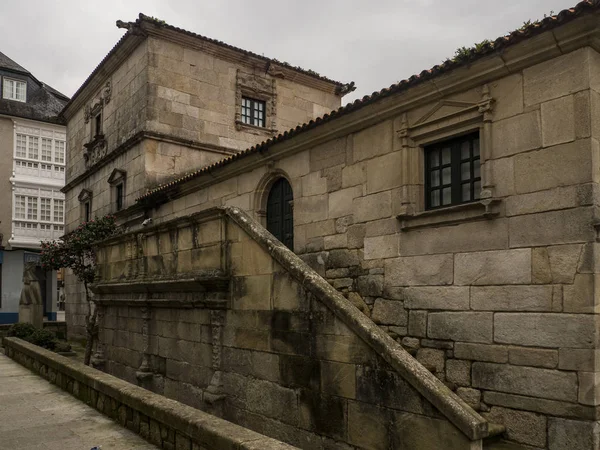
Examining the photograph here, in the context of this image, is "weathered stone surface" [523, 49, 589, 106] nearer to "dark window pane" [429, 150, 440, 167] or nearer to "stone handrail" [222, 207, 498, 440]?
"dark window pane" [429, 150, 440, 167]

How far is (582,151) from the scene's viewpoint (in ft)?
20.3

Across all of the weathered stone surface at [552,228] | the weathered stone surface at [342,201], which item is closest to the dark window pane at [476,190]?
the weathered stone surface at [552,228]

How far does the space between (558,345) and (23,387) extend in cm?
826

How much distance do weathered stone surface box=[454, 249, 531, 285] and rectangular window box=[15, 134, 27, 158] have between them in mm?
28333

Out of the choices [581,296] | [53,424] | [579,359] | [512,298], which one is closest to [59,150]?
[53,424]

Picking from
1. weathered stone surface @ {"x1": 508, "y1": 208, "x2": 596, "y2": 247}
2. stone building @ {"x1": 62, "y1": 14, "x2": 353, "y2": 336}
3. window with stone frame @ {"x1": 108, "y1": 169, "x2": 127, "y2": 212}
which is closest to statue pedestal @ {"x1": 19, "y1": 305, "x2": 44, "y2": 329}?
stone building @ {"x1": 62, "y1": 14, "x2": 353, "y2": 336}

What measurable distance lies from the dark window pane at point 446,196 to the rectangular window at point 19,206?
2729cm

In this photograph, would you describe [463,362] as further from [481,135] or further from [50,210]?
[50,210]

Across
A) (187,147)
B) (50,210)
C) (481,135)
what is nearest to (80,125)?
(187,147)

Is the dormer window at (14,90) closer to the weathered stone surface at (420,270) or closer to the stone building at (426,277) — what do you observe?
the stone building at (426,277)

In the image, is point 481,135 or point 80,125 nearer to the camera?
point 481,135

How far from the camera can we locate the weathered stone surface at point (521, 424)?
6160 mm

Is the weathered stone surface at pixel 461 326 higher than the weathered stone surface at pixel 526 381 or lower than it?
higher

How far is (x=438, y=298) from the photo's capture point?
7469 mm
